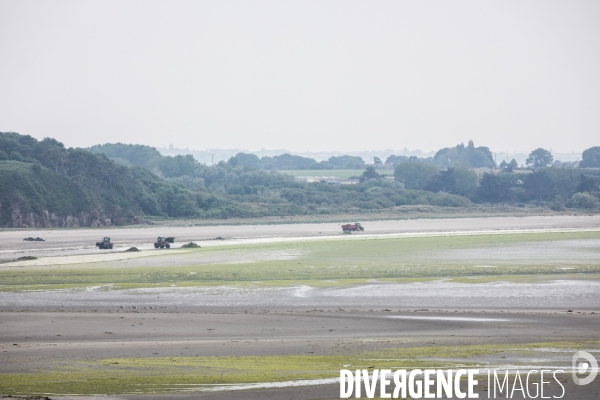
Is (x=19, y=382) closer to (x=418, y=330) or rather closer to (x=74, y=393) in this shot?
(x=74, y=393)

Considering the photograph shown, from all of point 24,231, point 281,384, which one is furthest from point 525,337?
point 24,231

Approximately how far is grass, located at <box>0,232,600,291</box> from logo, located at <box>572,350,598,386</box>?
54.2 feet

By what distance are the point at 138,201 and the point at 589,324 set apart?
75.7 m

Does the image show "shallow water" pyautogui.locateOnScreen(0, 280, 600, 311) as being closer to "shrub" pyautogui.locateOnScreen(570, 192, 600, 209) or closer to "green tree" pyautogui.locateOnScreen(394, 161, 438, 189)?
"shrub" pyautogui.locateOnScreen(570, 192, 600, 209)

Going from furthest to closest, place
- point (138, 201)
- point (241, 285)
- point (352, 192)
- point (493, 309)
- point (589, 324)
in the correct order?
point (352, 192), point (138, 201), point (241, 285), point (493, 309), point (589, 324)

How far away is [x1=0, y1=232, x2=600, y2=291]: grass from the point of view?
35281 mm

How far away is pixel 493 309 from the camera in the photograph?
2717 cm

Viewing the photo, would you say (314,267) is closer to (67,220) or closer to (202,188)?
(67,220)

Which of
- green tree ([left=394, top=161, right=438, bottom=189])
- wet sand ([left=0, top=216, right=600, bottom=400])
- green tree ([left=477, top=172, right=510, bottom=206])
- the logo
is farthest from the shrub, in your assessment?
the logo

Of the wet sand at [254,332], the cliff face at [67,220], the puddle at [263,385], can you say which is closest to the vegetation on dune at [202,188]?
the cliff face at [67,220]

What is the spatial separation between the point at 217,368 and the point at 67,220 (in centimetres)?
6556

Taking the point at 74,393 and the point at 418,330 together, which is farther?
the point at 418,330

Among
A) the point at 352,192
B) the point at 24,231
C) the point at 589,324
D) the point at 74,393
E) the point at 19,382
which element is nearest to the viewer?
the point at 74,393

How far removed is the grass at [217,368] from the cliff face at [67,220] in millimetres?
61071
